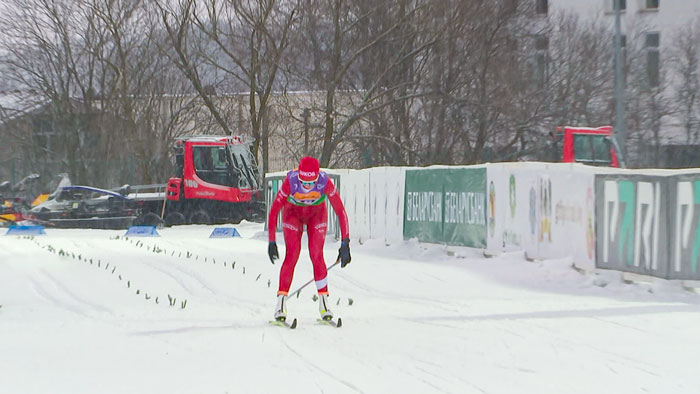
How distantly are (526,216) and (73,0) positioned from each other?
111 ft

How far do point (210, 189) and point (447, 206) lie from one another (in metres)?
15.6

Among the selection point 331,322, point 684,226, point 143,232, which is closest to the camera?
point 331,322

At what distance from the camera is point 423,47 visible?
1452 inches

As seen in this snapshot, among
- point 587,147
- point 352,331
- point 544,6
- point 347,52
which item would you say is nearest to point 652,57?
point 544,6

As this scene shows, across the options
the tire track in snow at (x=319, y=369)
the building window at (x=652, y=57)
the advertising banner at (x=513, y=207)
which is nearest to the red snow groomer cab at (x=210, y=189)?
the advertising banner at (x=513, y=207)

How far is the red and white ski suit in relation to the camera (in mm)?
10523

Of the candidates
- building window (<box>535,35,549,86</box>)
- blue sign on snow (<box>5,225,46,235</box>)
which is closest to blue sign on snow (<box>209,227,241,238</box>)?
blue sign on snow (<box>5,225,46,235</box>)

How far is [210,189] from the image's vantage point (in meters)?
33.2

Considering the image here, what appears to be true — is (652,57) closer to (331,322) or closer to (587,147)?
(587,147)

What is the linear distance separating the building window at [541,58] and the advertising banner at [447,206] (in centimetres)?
2040

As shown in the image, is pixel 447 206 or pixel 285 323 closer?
pixel 285 323

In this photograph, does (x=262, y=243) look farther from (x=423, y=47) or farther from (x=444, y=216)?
(x=423, y=47)

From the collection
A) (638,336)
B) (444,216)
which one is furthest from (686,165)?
(638,336)

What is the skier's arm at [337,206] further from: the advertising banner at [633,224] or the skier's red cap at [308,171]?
the advertising banner at [633,224]
